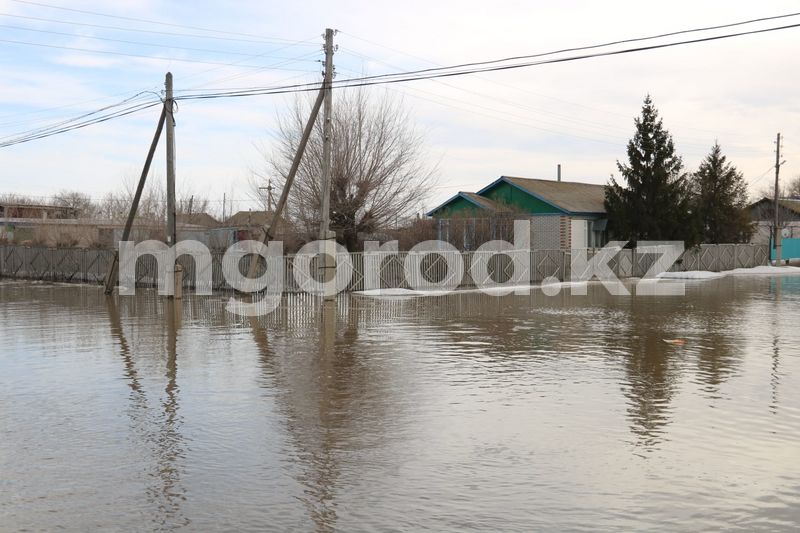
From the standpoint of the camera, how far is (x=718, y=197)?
4891 cm

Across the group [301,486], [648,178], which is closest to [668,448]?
[301,486]

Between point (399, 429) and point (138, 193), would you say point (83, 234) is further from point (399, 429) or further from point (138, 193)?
point (399, 429)

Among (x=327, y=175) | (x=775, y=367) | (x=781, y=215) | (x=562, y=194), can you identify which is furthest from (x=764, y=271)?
(x=775, y=367)

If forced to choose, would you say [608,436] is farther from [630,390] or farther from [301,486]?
[301,486]

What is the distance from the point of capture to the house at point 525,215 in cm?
3994

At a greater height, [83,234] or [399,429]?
[83,234]

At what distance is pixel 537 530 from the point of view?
18.2 feet

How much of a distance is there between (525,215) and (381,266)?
1382 cm

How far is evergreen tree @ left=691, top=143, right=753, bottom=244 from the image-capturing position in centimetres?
4872

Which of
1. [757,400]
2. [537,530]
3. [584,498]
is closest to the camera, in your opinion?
[537,530]

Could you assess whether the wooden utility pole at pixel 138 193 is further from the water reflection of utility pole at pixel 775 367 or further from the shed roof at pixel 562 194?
the shed roof at pixel 562 194

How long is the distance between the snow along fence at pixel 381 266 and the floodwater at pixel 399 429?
36.7 ft

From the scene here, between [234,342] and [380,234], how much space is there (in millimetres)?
19819

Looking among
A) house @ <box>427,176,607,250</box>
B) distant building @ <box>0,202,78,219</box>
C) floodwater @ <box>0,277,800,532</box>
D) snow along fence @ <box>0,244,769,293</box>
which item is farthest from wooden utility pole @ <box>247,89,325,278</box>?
distant building @ <box>0,202,78,219</box>
